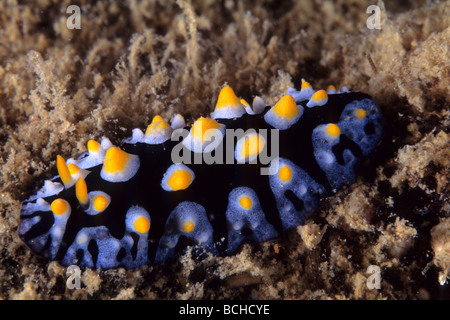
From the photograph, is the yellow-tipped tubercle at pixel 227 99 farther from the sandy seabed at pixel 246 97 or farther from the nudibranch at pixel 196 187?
the sandy seabed at pixel 246 97

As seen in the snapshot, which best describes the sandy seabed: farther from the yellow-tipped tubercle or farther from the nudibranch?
the yellow-tipped tubercle

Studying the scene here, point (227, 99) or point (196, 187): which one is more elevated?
point (227, 99)

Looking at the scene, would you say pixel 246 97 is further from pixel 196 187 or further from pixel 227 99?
pixel 196 187

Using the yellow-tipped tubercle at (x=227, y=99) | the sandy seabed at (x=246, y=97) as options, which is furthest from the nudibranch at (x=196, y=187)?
the sandy seabed at (x=246, y=97)

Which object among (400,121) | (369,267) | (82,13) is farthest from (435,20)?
(82,13)

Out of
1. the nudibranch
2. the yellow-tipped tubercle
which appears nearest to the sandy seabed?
the nudibranch

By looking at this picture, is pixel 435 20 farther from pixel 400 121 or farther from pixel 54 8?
pixel 54 8

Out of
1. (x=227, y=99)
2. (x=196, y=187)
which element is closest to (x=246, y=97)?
(x=227, y=99)
